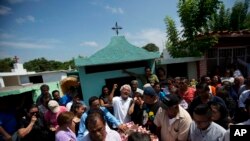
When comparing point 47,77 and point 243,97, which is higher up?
point 243,97

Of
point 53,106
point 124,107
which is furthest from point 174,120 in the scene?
point 53,106

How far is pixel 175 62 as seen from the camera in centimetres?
927

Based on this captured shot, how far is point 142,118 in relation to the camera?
3705 millimetres

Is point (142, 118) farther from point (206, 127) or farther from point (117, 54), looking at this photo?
point (117, 54)

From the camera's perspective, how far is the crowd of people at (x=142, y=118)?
2.49 metres

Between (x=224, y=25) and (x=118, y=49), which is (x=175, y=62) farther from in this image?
(x=224, y=25)

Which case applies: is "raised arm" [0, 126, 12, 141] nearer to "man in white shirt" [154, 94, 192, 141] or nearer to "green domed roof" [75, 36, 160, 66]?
"man in white shirt" [154, 94, 192, 141]

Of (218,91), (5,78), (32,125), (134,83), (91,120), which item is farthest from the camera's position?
(5,78)

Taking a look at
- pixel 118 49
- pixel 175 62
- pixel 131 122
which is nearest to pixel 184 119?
pixel 131 122

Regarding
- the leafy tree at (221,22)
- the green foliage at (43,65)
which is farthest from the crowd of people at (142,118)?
the green foliage at (43,65)

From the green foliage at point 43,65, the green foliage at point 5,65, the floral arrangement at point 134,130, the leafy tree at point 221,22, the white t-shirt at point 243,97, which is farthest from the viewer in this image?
the green foliage at point 43,65

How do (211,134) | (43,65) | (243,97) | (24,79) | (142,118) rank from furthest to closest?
(43,65), (24,79), (243,97), (142,118), (211,134)

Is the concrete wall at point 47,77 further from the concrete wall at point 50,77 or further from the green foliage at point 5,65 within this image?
the green foliage at point 5,65

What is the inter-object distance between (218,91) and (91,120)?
3.46 meters
